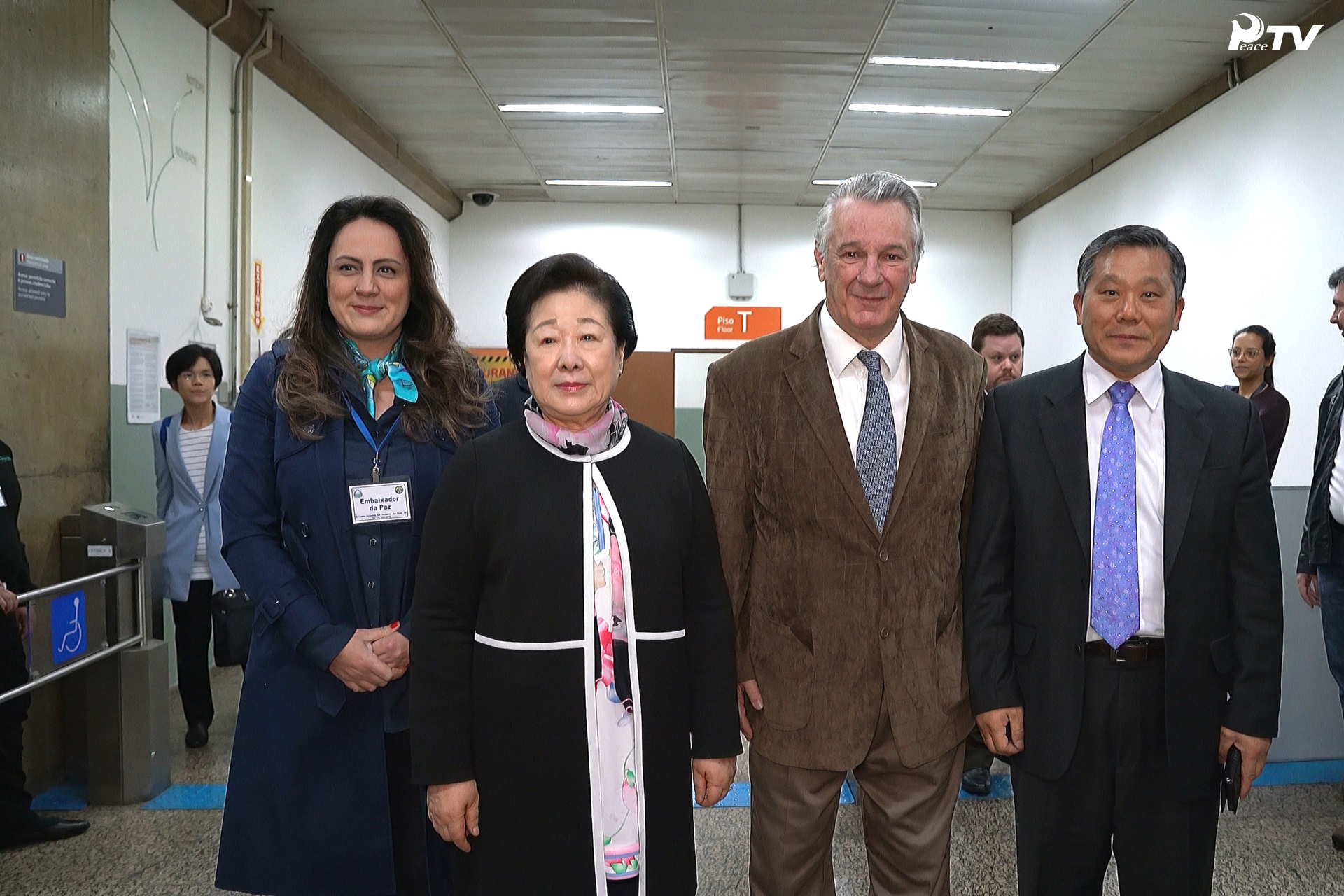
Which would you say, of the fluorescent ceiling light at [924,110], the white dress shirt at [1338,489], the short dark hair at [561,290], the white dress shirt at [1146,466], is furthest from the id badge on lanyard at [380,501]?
the fluorescent ceiling light at [924,110]

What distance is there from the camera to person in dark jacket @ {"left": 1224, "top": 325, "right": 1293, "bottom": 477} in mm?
4363

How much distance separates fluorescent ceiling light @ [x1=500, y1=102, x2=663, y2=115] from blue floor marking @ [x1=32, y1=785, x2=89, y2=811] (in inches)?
214

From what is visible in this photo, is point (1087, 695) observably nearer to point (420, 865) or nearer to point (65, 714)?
point (420, 865)

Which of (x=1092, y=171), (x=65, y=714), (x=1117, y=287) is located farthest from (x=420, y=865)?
(x=1092, y=171)

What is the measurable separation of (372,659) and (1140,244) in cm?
160

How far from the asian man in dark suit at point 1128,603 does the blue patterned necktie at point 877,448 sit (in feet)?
0.62

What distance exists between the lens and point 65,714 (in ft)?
10.7

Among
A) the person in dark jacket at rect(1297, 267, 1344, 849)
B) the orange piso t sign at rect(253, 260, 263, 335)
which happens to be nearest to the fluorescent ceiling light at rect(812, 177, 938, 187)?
the orange piso t sign at rect(253, 260, 263, 335)

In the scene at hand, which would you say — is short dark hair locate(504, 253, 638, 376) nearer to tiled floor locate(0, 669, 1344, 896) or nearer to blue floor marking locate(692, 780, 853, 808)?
tiled floor locate(0, 669, 1344, 896)

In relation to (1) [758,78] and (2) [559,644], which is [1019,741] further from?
(1) [758,78]

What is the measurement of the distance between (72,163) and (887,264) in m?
3.15

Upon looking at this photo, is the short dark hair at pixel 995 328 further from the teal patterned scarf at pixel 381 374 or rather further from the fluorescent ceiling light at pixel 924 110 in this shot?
the fluorescent ceiling light at pixel 924 110

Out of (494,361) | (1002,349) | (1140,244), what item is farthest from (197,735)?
(494,361)

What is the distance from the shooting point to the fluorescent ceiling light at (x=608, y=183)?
30.1ft
